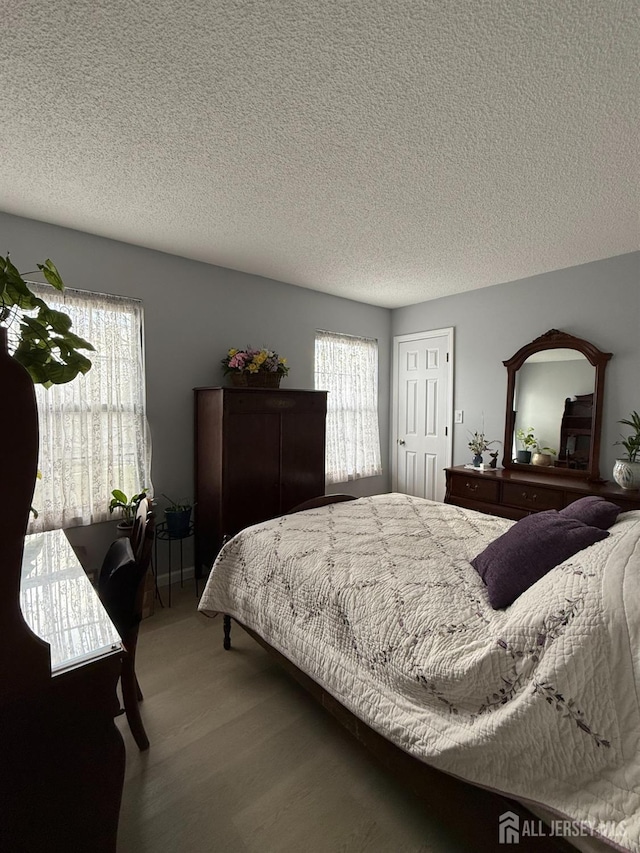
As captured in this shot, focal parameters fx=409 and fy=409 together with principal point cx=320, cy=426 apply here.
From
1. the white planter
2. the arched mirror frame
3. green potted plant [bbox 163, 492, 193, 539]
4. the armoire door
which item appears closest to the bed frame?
the armoire door

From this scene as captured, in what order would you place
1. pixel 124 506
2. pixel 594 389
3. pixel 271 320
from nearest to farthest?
pixel 124 506, pixel 594 389, pixel 271 320

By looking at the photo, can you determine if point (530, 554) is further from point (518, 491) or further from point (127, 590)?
point (518, 491)

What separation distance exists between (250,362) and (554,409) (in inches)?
106

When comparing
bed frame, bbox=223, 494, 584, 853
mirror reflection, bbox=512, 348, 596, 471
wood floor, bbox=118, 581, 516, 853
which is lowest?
wood floor, bbox=118, 581, 516, 853

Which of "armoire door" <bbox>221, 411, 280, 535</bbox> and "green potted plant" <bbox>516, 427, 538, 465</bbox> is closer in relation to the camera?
"armoire door" <bbox>221, 411, 280, 535</bbox>

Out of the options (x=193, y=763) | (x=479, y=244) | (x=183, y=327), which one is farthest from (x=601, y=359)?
(x=193, y=763)

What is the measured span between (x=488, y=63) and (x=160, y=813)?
2.88 meters

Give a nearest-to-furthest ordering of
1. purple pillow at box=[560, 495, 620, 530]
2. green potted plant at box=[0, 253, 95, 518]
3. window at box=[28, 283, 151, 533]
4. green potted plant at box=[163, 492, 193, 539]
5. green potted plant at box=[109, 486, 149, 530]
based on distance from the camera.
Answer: green potted plant at box=[0, 253, 95, 518] → purple pillow at box=[560, 495, 620, 530] → window at box=[28, 283, 151, 533] → green potted plant at box=[109, 486, 149, 530] → green potted plant at box=[163, 492, 193, 539]

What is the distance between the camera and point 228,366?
3.44 meters

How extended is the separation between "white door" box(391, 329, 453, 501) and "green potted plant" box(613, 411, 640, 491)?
1.57 m

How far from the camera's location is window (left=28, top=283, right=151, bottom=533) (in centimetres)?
277

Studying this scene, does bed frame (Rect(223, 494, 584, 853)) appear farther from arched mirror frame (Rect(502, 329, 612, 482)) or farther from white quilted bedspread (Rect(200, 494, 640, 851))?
arched mirror frame (Rect(502, 329, 612, 482))

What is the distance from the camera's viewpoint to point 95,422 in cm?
296

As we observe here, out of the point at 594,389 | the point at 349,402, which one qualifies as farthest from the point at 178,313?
the point at 594,389
